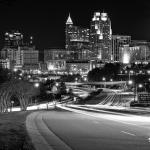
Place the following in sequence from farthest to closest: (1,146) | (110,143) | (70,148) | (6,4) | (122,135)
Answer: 1. (122,135)
2. (110,143)
3. (70,148)
4. (1,146)
5. (6,4)

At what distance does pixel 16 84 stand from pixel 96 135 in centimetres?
5727

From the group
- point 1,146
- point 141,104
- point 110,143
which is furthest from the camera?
point 141,104

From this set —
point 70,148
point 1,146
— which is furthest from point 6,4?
point 70,148

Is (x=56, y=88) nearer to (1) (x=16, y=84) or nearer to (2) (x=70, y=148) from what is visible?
(1) (x=16, y=84)

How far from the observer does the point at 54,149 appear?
1495 centimetres

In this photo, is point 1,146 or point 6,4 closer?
point 6,4

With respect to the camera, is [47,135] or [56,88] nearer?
[47,135]

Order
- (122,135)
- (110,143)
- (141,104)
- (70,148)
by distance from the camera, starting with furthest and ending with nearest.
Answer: (141,104) < (122,135) < (110,143) < (70,148)

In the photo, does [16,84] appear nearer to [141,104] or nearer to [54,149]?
[141,104]

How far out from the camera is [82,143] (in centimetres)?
1684

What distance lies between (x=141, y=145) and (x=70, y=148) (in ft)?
8.80

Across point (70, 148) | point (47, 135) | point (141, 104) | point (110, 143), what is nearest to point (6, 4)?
point (70, 148)

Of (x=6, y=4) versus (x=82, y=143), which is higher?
(x=6, y=4)

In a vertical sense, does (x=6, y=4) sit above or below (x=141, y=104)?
above
